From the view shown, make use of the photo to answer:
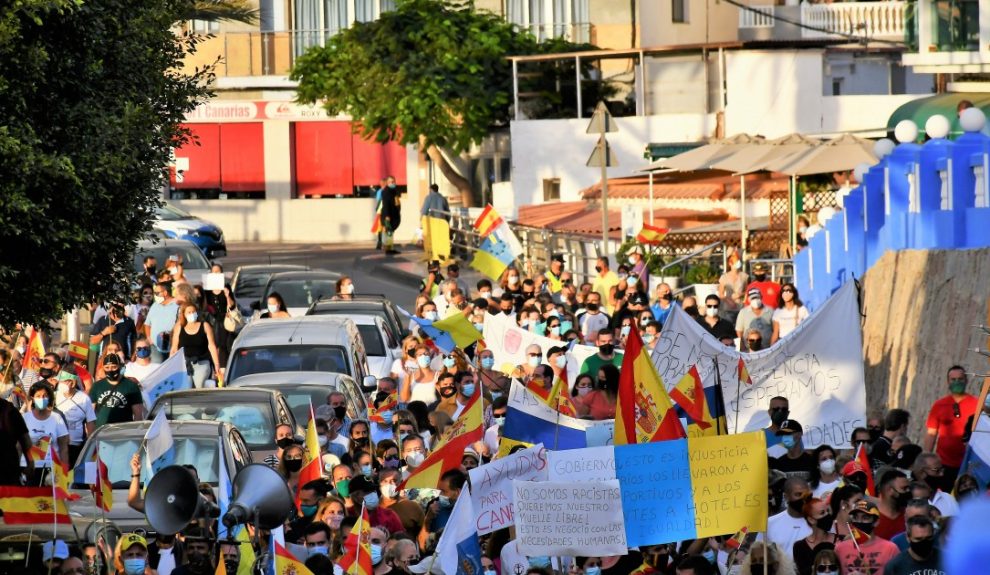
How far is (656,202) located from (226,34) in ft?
48.3

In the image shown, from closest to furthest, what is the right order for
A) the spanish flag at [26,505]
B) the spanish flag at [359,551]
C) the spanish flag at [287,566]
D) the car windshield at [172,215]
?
the spanish flag at [287,566], the spanish flag at [359,551], the spanish flag at [26,505], the car windshield at [172,215]

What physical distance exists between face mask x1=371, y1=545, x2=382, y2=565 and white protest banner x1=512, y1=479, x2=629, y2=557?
29.8 inches

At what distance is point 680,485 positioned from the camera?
11.2m

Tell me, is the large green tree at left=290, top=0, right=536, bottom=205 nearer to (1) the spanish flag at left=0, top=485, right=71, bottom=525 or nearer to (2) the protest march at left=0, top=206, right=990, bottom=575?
(2) the protest march at left=0, top=206, right=990, bottom=575

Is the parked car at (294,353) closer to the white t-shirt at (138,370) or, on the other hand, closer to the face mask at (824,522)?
the white t-shirt at (138,370)

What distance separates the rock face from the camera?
17.6 m

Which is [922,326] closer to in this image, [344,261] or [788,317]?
[788,317]

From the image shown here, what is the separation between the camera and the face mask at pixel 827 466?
13242mm

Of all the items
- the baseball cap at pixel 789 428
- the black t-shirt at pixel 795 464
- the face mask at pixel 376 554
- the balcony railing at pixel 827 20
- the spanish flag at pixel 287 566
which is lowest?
the face mask at pixel 376 554

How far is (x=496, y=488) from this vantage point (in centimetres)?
1195

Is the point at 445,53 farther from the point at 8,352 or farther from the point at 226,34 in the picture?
the point at 8,352

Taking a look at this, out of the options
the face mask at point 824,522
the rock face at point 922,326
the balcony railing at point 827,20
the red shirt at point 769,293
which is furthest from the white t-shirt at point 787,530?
the balcony railing at point 827,20

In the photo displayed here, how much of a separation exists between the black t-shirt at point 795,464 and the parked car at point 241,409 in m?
4.43

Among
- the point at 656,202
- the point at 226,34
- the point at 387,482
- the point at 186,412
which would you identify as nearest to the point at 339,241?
the point at 226,34
